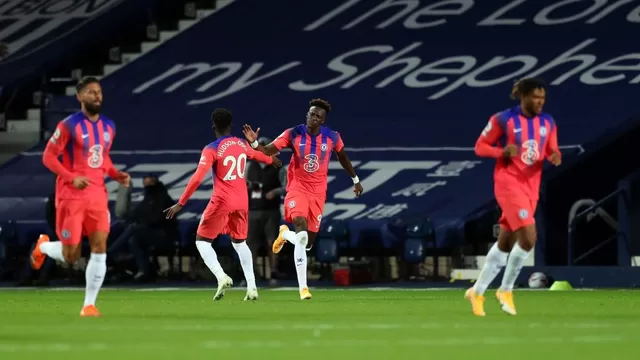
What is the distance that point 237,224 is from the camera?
18.1m

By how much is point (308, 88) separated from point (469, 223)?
6.41 metres

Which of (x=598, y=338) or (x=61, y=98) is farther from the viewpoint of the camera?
(x=61, y=98)

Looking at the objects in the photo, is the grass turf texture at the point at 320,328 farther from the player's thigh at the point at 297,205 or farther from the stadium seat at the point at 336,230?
the stadium seat at the point at 336,230

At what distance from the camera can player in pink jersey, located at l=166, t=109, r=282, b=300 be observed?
17.5 m

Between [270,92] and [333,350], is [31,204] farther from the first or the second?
[333,350]

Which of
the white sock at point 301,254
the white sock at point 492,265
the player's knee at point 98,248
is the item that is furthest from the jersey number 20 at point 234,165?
the white sock at point 492,265

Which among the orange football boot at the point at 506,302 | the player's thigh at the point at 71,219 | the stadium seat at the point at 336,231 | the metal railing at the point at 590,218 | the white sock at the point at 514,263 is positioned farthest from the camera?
the stadium seat at the point at 336,231

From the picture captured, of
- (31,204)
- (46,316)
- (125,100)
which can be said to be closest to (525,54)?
(125,100)

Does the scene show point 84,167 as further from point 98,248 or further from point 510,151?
point 510,151

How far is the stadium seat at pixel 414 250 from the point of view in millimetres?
25719

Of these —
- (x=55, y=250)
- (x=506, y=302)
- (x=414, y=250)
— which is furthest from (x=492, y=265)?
(x=414, y=250)

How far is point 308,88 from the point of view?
31.1 metres

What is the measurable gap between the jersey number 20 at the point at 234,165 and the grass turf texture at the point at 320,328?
1536mm

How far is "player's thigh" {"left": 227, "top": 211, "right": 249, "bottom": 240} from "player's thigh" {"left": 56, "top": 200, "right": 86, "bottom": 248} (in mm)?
4764
